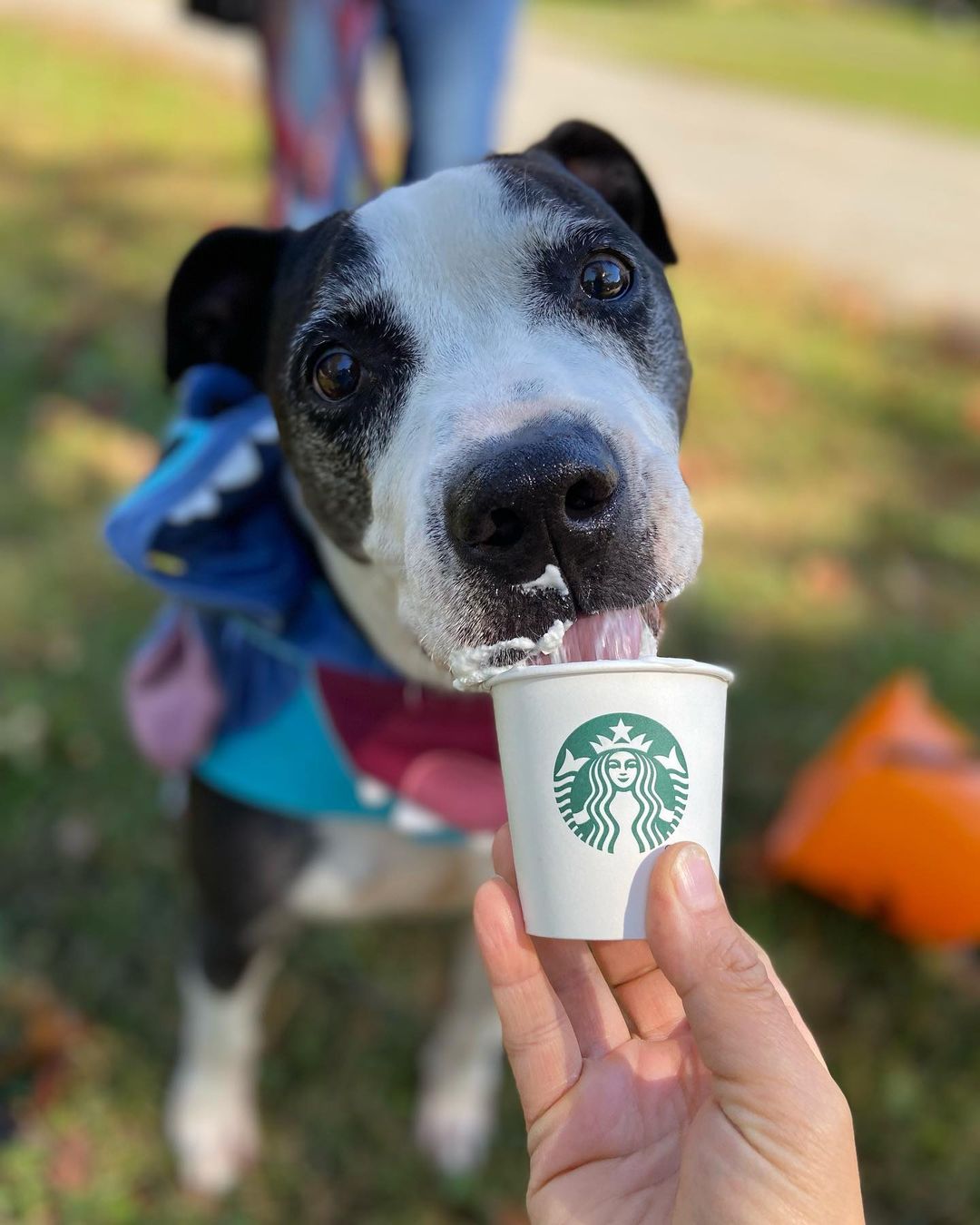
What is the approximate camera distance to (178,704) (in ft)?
8.36

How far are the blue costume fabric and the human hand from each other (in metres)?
0.55

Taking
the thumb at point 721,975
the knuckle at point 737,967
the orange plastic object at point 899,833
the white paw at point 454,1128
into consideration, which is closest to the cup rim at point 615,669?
the thumb at point 721,975

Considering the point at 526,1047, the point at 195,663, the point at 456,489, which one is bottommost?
the point at 195,663

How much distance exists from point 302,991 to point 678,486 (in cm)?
220

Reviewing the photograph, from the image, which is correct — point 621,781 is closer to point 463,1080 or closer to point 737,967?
point 737,967

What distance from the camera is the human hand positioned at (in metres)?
1.41

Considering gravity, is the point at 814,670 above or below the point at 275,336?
below

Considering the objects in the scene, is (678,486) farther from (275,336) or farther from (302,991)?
(302,991)

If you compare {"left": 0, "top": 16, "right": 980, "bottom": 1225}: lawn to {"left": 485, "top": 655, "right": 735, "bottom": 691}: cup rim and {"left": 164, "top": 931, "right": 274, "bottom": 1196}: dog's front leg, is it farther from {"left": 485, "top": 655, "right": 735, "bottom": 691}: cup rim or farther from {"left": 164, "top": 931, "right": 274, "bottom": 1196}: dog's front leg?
{"left": 485, "top": 655, "right": 735, "bottom": 691}: cup rim

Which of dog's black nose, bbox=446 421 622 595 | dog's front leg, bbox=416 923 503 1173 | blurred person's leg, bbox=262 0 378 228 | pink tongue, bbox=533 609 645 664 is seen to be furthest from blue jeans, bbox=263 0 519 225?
dog's front leg, bbox=416 923 503 1173

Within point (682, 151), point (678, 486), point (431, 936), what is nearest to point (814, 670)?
point (431, 936)

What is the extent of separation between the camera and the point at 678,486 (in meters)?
1.67

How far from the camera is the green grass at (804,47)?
14844 millimetres

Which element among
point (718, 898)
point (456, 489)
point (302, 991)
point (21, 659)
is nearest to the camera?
point (718, 898)
